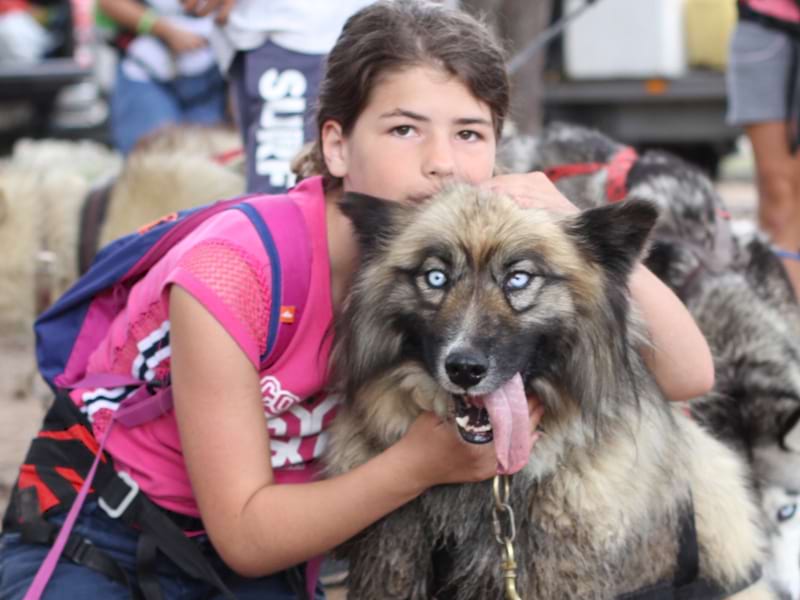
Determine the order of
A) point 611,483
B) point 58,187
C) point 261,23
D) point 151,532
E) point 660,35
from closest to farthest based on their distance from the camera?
point 611,483
point 151,532
point 261,23
point 58,187
point 660,35

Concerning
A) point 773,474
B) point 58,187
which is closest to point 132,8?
point 58,187

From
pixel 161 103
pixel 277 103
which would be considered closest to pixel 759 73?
pixel 277 103

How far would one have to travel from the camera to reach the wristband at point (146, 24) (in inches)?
230

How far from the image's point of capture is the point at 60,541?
8.06ft

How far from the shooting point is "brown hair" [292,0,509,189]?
7.89 feet

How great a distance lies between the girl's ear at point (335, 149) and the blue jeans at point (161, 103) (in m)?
3.58

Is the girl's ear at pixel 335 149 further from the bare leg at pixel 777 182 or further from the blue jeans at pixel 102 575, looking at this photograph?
the bare leg at pixel 777 182

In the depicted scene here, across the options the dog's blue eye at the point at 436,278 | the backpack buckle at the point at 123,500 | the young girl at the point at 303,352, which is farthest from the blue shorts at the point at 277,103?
the dog's blue eye at the point at 436,278

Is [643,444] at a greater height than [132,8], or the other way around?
[132,8]

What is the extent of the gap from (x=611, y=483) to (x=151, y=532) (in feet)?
3.09

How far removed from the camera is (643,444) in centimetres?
239

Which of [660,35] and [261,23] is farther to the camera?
[660,35]

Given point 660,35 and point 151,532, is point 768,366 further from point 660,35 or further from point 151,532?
point 660,35

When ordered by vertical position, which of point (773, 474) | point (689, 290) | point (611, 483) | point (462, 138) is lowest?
point (773, 474)
